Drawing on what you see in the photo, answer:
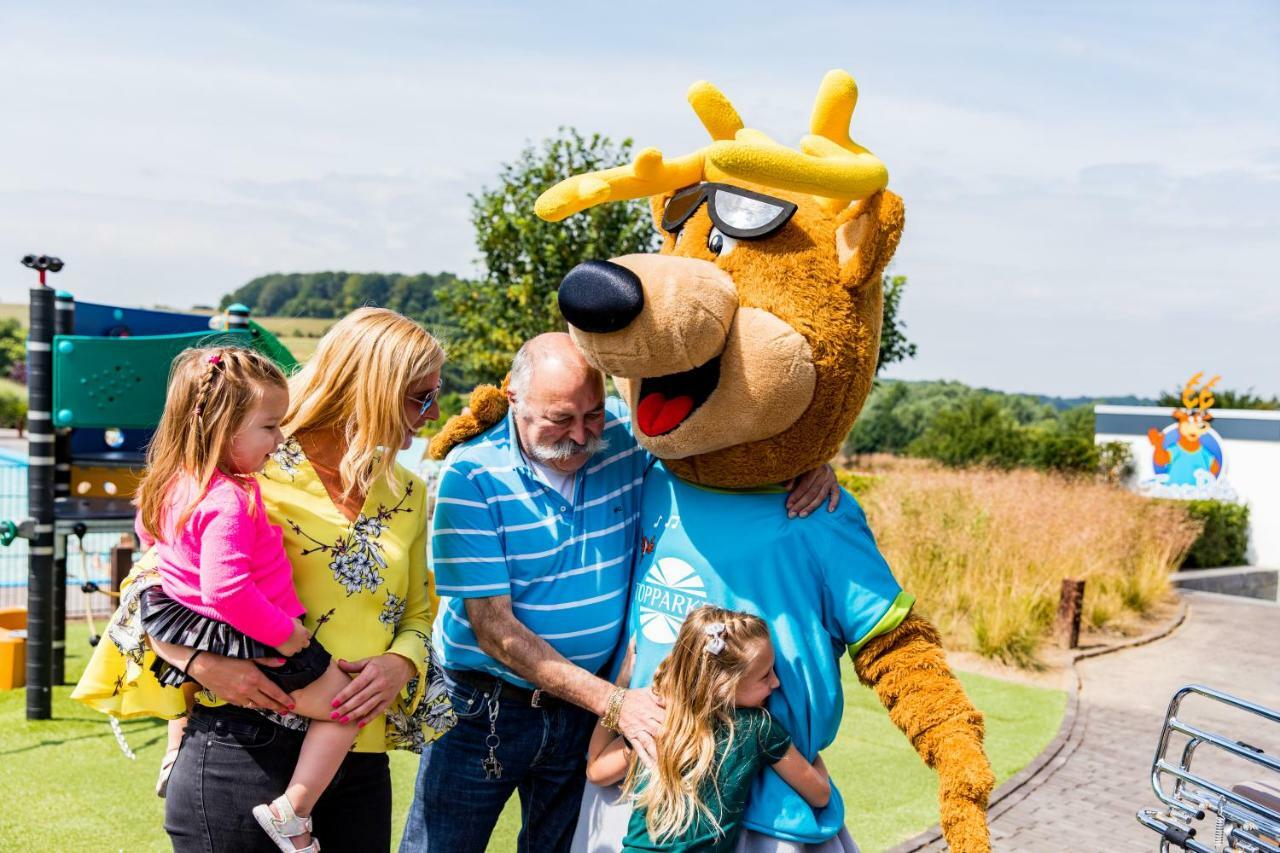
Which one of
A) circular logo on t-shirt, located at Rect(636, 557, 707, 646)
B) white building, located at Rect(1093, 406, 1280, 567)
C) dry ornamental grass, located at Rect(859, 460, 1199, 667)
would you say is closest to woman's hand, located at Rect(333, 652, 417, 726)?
circular logo on t-shirt, located at Rect(636, 557, 707, 646)

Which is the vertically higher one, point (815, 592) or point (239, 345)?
point (239, 345)

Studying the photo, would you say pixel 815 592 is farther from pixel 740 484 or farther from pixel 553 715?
pixel 553 715

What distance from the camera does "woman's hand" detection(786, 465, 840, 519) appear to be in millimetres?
2381

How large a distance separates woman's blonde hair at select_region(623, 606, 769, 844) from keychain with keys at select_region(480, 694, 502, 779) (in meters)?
0.52

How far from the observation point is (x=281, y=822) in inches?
82.7

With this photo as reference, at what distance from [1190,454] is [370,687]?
17.9m

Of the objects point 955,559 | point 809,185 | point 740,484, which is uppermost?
point 809,185

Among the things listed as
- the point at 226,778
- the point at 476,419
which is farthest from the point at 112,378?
the point at 226,778

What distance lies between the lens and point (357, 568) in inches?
88.3

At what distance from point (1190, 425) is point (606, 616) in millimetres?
17259

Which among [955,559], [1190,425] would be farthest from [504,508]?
[1190,425]

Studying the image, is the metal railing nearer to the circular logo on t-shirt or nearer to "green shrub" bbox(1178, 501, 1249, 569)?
the circular logo on t-shirt

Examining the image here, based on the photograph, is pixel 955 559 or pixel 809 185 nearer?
pixel 809 185

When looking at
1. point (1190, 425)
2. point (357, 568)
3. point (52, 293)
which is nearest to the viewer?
point (357, 568)
